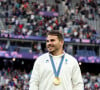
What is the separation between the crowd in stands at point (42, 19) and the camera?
30.3 meters

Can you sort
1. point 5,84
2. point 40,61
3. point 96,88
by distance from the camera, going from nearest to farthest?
point 40,61, point 5,84, point 96,88

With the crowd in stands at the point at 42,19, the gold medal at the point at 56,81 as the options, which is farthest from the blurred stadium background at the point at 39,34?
the gold medal at the point at 56,81

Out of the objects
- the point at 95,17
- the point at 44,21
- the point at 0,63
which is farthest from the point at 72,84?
the point at 95,17

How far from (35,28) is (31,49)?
1.86 metres

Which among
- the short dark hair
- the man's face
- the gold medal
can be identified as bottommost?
the gold medal

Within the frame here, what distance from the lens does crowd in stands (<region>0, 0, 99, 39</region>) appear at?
30.3m

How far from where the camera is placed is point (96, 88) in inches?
1085

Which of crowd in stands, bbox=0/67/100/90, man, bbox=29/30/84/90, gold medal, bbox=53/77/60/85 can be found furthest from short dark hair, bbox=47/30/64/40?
crowd in stands, bbox=0/67/100/90

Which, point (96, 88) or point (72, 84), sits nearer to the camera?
point (72, 84)

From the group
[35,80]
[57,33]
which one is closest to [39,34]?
[57,33]

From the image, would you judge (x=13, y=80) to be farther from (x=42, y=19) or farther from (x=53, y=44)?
(x=53, y=44)

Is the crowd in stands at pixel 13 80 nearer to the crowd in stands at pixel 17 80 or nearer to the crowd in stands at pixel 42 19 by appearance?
the crowd in stands at pixel 17 80

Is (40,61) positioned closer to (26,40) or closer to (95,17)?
(26,40)

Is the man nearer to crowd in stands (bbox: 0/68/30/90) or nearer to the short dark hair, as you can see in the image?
the short dark hair
